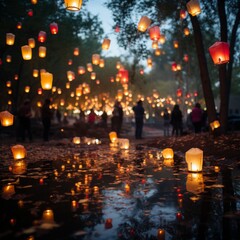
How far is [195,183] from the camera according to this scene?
18.0ft

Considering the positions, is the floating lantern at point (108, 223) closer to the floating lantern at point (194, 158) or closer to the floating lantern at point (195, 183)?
the floating lantern at point (195, 183)

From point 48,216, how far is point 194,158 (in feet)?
12.1

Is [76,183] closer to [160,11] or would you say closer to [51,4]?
[160,11]

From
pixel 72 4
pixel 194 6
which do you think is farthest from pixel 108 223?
pixel 194 6

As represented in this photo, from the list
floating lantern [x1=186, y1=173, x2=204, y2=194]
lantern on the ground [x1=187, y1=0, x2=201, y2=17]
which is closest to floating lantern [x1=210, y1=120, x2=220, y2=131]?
lantern on the ground [x1=187, y1=0, x2=201, y2=17]

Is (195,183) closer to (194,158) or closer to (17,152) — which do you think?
(194,158)

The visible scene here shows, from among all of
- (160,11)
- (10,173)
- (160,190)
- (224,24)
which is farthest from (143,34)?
(160,190)

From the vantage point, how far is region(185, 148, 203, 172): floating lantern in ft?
21.0

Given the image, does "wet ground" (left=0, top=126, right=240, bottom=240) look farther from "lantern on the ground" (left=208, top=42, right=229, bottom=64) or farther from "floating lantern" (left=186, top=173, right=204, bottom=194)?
"lantern on the ground" (left=208, top=42, right=229, bottom=64)

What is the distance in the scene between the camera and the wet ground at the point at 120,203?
10.5 ft

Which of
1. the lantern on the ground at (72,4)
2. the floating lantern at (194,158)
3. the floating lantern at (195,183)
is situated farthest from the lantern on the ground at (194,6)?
the floating lantern at (195,183)

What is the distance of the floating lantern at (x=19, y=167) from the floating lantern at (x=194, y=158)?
3.76m

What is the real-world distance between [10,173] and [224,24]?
9981 millimetres

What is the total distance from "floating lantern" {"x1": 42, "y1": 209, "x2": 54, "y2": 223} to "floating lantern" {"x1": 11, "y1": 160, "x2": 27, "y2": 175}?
327cm
